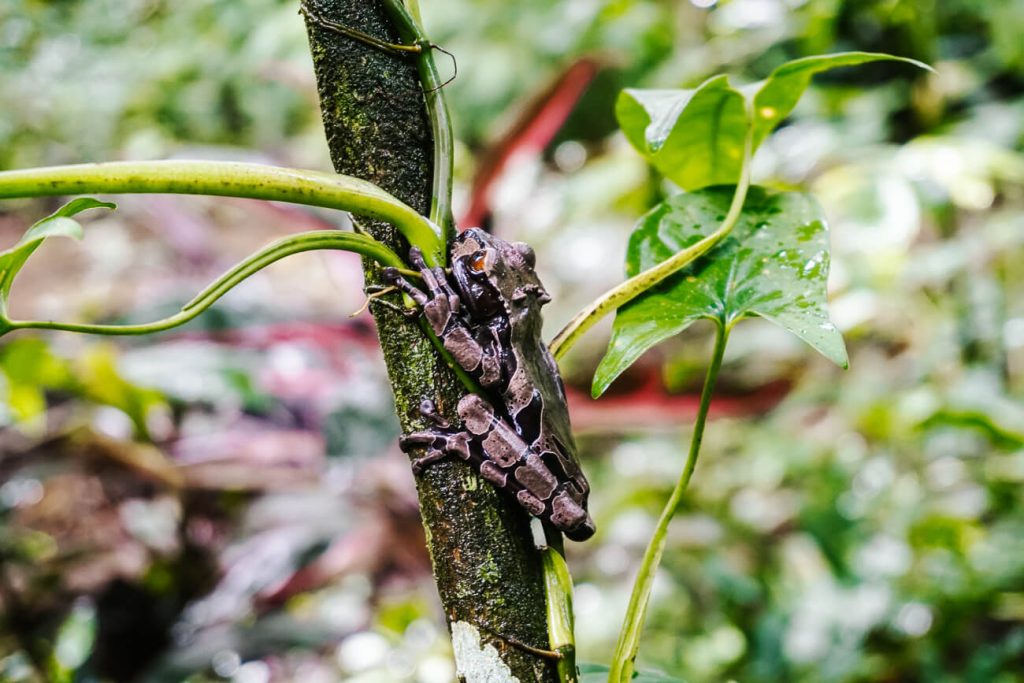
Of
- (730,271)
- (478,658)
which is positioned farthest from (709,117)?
(478,658)

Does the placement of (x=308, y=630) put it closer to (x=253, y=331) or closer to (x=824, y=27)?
(x=253, y=331)

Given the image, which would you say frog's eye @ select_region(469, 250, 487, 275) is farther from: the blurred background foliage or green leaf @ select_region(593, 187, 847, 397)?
the blurred background foliage

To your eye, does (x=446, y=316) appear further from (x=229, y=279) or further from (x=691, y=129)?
(x=691, y=129)

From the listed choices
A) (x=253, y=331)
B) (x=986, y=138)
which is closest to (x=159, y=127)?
(x=253, y=331)

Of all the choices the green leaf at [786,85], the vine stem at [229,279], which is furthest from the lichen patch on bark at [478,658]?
the green leaf at [786,85]

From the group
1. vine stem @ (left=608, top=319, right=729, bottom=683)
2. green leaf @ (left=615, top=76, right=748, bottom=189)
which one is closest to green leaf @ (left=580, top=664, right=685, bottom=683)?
vine stem @ (left=608, top=319, right=729, bottom=683)

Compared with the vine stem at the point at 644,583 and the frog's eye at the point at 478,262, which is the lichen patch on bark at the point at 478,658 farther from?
the frog's eye at the point at 478,262
